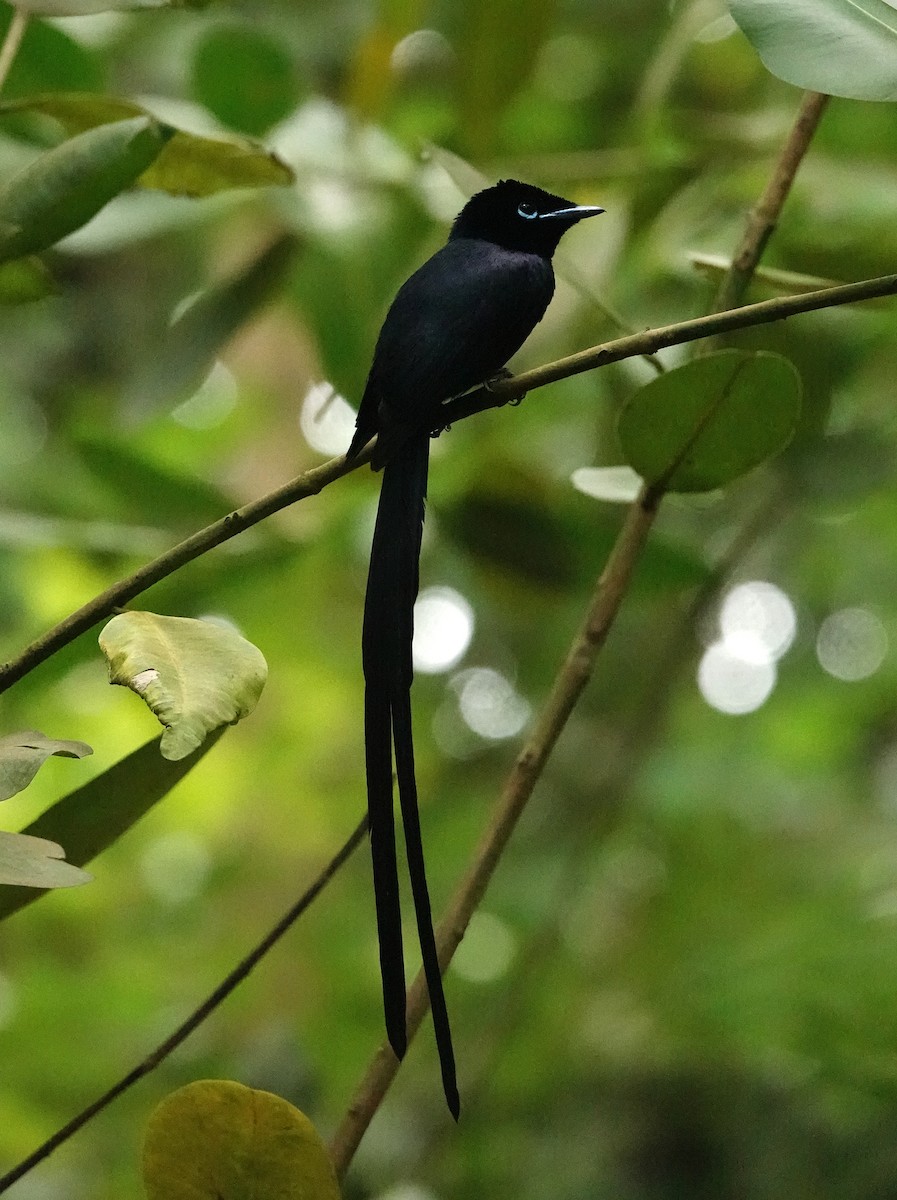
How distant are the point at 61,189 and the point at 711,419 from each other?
0.57m

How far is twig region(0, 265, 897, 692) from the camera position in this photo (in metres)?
0.85

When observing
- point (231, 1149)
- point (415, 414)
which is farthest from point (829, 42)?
point (231, 1149)

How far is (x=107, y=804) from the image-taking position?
1.01m

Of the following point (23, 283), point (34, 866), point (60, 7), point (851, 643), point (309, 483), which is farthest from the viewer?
point (851, 643)

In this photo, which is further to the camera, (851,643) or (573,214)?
(851,643)

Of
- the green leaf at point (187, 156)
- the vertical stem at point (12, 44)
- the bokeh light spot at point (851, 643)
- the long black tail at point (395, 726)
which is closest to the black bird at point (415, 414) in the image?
the long black tail at point (395, 726)

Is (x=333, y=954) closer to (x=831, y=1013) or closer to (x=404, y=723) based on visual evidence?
(x=831, y=1013)

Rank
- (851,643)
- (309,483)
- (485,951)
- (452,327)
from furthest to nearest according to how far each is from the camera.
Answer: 1. (851,643)
2. (485,951)
3. (452,327)
4. (309,483)

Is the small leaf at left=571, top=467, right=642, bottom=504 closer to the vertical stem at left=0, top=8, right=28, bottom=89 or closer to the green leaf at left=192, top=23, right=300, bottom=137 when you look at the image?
the vertical stem at left=0, top=8, right=28, bottom=89

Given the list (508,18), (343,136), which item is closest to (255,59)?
(343,136)

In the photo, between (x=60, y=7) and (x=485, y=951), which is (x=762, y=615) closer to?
(x=485, y=951)

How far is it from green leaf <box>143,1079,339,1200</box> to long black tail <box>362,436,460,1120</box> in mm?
89

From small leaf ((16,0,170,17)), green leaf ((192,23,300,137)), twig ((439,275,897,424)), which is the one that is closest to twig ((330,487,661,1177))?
twig ((439,275,897,424))

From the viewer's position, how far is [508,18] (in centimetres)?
172
